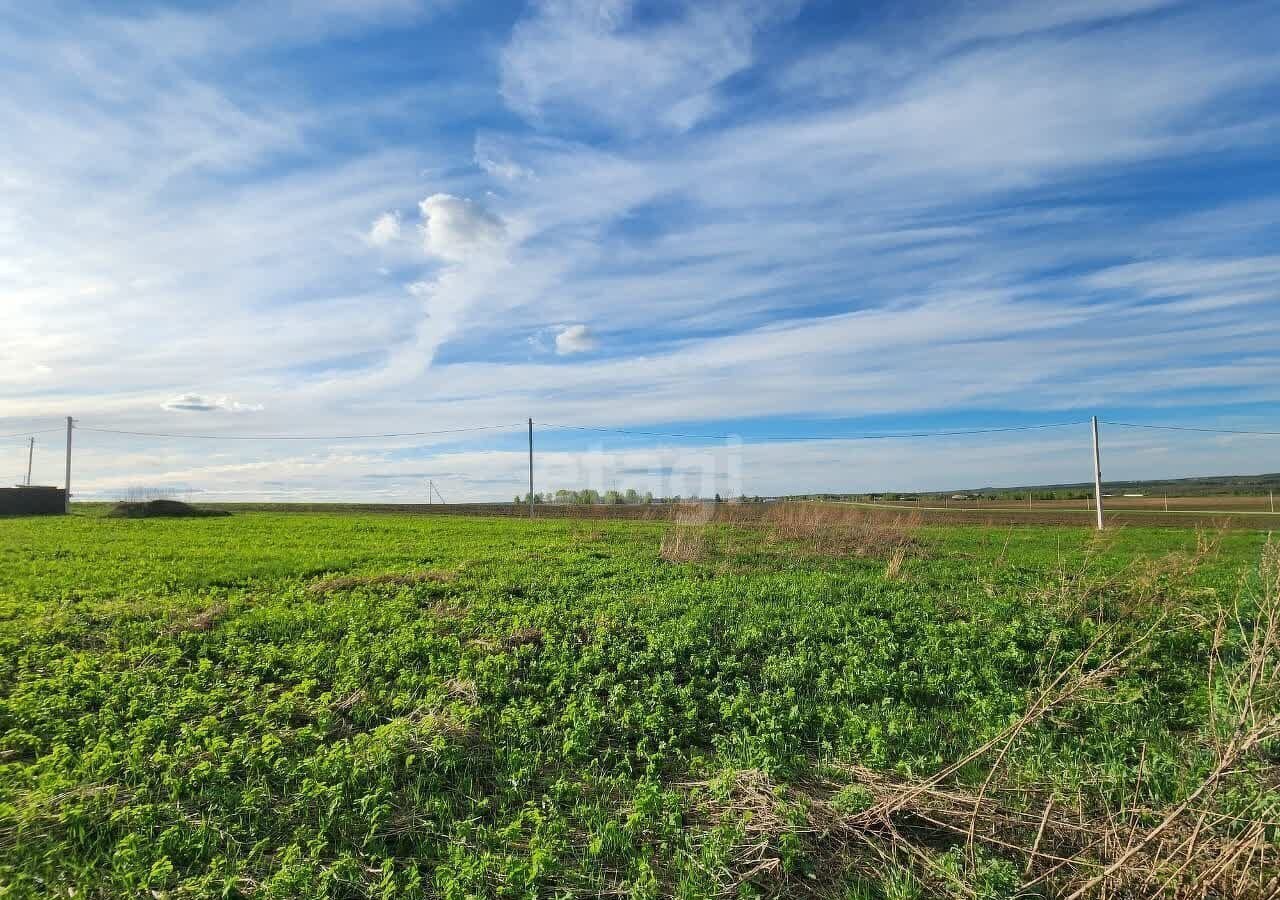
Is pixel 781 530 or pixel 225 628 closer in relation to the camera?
pixel 225 628

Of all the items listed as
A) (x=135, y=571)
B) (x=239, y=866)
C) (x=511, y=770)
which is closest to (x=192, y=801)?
(x=239, y=866)

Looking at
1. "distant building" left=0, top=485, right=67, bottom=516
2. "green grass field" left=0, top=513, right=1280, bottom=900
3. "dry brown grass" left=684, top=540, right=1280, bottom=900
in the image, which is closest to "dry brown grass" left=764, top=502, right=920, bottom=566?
"green grass field" left=0, top=513, right=1280, bottom=900

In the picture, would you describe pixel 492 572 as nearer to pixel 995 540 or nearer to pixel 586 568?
pixel 586 568

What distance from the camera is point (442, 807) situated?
192 inches

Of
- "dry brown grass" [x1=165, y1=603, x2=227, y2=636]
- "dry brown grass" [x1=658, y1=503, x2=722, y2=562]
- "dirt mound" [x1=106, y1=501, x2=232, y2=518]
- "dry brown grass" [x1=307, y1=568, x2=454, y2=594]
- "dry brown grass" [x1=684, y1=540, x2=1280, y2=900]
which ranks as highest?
"dirt mound" [x1=106, y1=501, x2=232, y2=518]

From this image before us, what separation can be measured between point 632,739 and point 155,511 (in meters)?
38.1

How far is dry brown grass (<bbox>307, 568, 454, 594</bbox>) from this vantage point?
1176 centimetres

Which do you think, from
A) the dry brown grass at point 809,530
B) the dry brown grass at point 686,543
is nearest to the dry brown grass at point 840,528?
the dry brown grass at point 809,530

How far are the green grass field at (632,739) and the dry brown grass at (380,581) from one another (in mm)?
118

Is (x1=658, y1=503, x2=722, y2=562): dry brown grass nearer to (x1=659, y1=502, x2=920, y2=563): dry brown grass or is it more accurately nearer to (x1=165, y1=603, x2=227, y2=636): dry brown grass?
(x1=659, y1=502, x2=920, y2=563): dry brown grass

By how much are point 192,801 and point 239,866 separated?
3.40ft

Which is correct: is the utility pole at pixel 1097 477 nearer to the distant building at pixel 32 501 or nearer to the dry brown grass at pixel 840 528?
the dry brown grass at pixel 840 528

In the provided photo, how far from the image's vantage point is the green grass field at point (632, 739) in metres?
4.00

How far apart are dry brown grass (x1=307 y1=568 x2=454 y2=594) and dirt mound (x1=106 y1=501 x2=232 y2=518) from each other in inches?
1078
